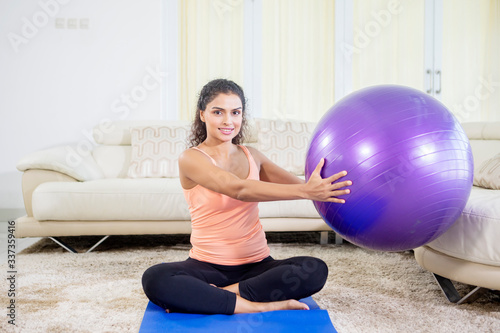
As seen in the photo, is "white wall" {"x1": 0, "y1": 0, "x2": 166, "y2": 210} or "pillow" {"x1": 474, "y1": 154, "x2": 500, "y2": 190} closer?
"pillow" {"x1": 474, "y1": 154, "x2": 500, "y2": 190}

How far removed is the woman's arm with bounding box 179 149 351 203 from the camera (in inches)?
45.6

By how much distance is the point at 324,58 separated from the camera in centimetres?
470

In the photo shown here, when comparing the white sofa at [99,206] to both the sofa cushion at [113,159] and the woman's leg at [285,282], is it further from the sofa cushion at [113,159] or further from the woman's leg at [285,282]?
the woman's leg at [285,282]

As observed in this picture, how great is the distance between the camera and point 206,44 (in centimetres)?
452

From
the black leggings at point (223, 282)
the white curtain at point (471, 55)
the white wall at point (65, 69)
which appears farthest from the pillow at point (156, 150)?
the white curtain at point (471, 55)

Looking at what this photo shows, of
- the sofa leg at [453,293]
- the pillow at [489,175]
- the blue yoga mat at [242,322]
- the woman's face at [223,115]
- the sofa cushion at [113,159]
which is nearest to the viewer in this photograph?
the blue yoga mat at [242,322]

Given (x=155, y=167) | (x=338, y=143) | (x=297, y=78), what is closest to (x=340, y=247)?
(x=155, y=167)

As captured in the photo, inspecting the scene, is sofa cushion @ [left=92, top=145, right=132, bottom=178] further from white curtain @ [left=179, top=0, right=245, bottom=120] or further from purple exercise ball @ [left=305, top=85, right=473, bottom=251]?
purple exercise ball @ [left=305, top=85, right=473, bottom=251]

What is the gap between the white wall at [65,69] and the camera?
403 centimetres

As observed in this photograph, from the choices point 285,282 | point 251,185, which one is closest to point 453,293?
point 285,282

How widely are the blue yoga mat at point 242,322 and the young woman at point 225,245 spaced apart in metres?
0.04

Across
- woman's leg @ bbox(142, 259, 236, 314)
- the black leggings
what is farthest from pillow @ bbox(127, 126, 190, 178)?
woman's leg @ bbox(142, 259, 236, 314)

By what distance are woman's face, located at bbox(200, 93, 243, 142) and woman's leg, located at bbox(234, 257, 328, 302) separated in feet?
1.69

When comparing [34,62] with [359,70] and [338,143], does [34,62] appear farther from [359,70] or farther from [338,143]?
[338,143]
